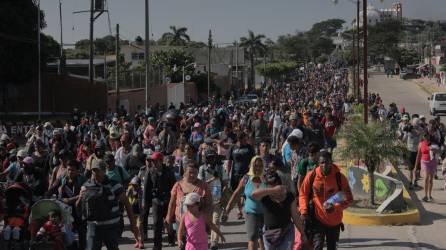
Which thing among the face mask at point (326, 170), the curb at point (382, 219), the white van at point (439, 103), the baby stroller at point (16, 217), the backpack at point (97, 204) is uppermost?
the white van at point (439, 103)

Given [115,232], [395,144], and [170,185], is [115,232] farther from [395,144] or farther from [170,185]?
[395,144]

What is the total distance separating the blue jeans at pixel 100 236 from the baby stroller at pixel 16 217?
1747 mm

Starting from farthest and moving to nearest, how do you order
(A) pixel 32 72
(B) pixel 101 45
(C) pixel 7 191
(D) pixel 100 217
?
(B) pixel 101 45
(A) pixel 32 72
(C) pixel 7 191
(D) pixel 100 217

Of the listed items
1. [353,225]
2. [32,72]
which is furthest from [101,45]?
[353,225]

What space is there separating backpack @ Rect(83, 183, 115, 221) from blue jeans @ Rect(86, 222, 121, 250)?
4.0 inches

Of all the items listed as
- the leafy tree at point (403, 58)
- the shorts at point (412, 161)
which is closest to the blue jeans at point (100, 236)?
the shorts at point (412, 161)

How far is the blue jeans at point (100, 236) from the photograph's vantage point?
7.32 m

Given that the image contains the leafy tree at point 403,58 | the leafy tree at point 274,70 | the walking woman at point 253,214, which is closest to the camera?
the walking woman at point 253,214

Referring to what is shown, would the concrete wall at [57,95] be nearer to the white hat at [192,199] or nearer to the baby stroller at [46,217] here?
the baby stroller at [46,217]

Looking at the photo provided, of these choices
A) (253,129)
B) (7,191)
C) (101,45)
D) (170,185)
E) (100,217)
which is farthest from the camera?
(101,45)

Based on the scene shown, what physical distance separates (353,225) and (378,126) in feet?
6.45

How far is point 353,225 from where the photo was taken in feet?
38.2

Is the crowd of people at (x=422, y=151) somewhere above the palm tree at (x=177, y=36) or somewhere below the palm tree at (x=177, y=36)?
below

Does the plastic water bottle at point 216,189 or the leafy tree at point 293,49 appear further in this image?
the leafy tree at point 293,49
